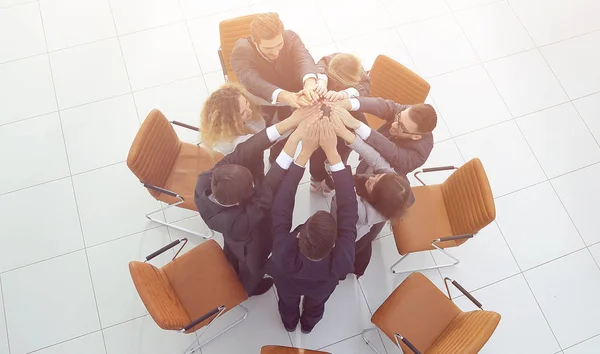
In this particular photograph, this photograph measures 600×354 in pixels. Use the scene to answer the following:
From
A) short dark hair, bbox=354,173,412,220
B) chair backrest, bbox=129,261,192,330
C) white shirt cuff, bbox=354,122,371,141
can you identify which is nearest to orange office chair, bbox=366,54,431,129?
white shirt cuff, bbox=354,122,371,141

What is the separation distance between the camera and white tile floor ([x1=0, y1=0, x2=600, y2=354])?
307 centimetres

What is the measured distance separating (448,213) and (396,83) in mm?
950

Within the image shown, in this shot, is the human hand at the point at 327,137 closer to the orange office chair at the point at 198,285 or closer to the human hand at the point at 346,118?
the human hand at the point at 346,118

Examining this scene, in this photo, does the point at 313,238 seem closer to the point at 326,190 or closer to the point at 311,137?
the point at 311,137

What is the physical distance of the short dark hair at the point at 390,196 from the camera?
2.25 metres

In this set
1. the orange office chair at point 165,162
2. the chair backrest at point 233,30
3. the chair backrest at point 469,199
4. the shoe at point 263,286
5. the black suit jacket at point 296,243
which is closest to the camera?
the black suit jacket at point 296,243

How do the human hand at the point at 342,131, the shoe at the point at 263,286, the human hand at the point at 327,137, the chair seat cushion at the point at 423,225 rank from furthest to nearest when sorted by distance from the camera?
the shoe at the point at 263,286 < the chair seat cushion at the point at 423,225 < the human hand at the point at 342,131 < the human hand at the point at 327,137

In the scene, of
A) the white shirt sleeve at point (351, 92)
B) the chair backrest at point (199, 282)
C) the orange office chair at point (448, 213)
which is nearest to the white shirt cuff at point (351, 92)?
the white shirt sleeve at point (351, 92)

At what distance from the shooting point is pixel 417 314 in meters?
2.64

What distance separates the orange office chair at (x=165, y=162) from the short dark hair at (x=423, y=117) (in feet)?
4.16

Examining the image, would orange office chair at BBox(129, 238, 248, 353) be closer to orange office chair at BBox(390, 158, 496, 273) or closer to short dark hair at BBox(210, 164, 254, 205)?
short dark hair at BBox(210, 164, 254, 205)

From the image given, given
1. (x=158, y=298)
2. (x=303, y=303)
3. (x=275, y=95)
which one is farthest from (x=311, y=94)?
(x=158, y=298)

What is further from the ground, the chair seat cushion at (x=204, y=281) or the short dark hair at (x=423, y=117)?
the short dark hair at (x=423, y=117)

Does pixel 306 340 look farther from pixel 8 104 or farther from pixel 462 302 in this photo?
pixel 8 104
